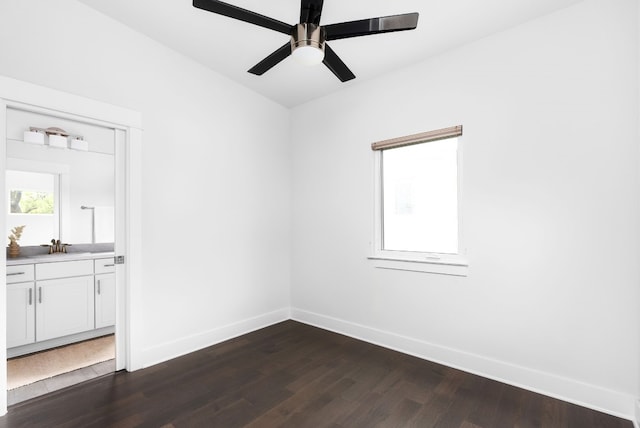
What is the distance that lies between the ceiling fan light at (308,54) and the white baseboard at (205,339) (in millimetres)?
2630

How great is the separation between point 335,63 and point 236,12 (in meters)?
0.71

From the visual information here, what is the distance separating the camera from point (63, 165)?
10.8ft

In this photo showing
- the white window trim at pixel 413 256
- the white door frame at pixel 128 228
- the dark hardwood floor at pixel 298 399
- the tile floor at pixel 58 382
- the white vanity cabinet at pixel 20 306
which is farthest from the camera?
the white vanity cabinet at pixel 20 306

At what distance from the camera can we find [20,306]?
9.24 feet

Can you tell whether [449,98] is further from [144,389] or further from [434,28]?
[144,389]

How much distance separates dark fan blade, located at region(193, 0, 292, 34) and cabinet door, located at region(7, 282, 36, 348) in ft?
9.89

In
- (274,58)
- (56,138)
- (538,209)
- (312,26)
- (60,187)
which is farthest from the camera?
(60,187)

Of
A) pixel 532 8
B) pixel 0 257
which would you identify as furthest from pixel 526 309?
pixel 0 257

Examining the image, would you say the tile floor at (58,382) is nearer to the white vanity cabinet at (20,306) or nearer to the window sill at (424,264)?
the white vanity cabinet at (20,306)

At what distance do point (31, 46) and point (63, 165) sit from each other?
1608mm

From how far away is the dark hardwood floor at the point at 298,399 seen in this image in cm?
190

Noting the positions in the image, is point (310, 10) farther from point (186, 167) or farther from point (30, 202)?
point (30, 202)

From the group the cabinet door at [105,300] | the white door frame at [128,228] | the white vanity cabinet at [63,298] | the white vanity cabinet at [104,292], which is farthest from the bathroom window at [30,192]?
the white door frame at [128,228]

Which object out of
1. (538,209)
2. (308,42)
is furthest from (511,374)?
(308,42)
